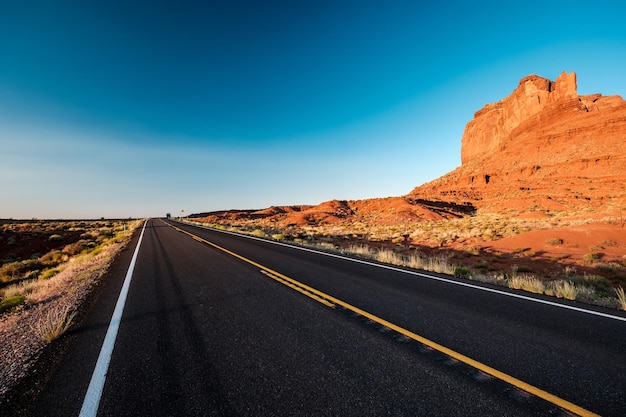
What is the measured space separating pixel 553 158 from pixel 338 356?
313ft

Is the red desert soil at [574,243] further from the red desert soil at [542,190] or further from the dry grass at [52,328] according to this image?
the dry grass at [52,328]

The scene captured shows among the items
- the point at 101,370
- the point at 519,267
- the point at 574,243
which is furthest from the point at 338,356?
the point at 574,243

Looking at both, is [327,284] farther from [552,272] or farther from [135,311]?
[552,272]

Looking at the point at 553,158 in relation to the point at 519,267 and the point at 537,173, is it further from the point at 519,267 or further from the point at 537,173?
the point at 519,267

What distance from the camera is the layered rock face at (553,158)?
53.6 m

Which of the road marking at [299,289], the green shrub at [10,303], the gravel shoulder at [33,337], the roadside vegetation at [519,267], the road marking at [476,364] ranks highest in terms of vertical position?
the road marking at [299,289]

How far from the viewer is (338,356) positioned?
3.81m

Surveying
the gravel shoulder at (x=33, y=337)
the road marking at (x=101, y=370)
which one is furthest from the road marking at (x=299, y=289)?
the gravel shoulder at (x=33, y=337)

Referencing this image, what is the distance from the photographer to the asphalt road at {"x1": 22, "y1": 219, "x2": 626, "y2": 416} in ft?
9.47

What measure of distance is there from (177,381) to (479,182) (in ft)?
308

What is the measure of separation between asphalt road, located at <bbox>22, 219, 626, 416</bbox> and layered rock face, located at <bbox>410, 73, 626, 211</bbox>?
46.7 meters

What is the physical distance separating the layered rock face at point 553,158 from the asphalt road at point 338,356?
46.7 m

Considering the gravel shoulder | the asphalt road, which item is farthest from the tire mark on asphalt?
the gravel shoulder

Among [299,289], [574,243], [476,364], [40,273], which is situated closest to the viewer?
[476,364]
